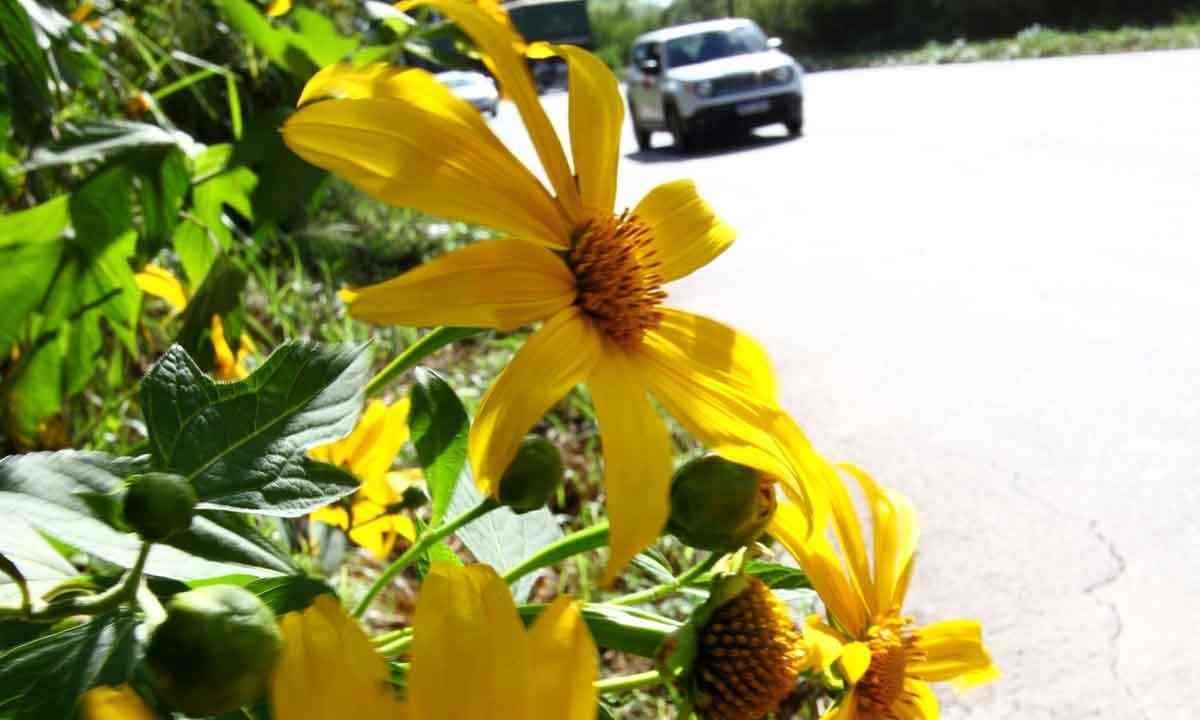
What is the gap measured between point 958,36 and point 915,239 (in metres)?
17.3

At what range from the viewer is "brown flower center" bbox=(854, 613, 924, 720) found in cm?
50

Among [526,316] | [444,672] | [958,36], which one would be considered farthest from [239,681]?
[958,36]

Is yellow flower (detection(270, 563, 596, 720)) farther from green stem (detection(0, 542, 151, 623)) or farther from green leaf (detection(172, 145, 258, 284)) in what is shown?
green leaf (detection(172, 145, 258, 284))

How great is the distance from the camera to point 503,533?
532 mm

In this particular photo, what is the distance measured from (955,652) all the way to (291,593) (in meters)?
0.34

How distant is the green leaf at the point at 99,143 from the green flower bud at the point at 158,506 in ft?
2.08

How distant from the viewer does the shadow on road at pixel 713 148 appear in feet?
28.5

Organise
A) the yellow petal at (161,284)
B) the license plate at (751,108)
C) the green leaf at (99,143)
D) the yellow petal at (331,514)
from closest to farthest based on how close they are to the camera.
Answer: the yellow petal at (331,514)
the green leaf at (99,143)
the yellow petal at (161,284)
the license plate at (751,108)

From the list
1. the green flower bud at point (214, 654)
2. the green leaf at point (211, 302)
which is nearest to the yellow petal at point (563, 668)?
the green flower bud at point (214, 654)

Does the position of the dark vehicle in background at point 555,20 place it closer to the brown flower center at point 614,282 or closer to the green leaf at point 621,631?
the brown flower center at point 614,282

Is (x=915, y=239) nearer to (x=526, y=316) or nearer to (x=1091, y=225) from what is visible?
(x=1091, y=225)

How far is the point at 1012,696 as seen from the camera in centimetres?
190

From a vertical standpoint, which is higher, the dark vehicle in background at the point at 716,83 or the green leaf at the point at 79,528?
the green leaf at the point at 79,528

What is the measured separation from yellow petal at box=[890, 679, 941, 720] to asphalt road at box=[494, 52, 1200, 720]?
1424 millimetres
